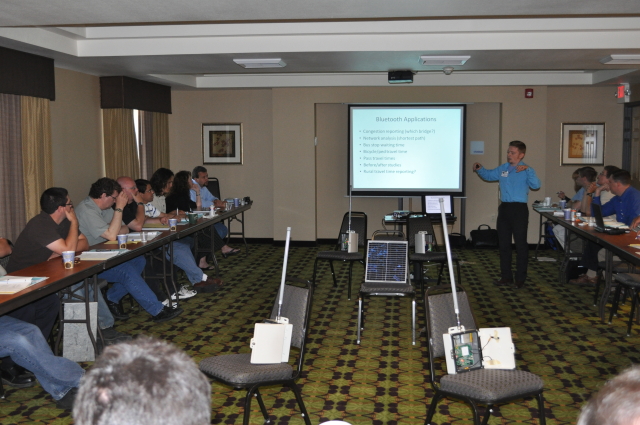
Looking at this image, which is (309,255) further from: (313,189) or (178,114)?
(178,114)

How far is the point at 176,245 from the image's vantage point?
6.95 metres

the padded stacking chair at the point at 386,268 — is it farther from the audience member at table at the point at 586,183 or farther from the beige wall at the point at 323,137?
the beige wall at the point at 323,137

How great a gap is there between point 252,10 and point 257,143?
19.0 ft

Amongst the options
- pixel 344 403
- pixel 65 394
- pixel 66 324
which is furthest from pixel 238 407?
pixel 66 324

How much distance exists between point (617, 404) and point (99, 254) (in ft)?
14.4

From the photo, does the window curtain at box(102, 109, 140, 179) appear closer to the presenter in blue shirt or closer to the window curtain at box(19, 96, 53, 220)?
the window curtain at box(19, 96, 53, 220)

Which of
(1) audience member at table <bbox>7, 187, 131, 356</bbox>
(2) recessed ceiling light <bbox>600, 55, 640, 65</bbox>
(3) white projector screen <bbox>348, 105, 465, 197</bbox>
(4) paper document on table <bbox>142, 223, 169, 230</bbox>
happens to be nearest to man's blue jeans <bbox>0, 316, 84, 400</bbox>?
(1) audience member at table <bbox>7, 187, 131, 356</bbox>

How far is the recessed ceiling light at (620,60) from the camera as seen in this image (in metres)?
6.82

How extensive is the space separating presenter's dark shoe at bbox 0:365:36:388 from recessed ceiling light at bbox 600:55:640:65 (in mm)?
6516

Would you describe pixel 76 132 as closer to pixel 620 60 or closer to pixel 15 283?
pixel 15 283

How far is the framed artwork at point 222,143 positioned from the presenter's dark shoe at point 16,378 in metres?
6.63

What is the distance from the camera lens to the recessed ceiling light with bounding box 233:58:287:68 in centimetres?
723

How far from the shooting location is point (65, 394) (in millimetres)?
3971

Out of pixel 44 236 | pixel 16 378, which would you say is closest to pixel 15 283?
pixel 44 236
